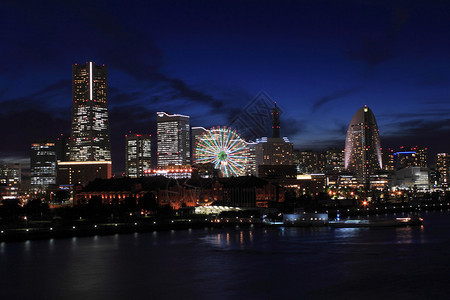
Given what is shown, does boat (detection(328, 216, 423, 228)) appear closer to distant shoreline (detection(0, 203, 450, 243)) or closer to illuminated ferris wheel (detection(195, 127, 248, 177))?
distant shoreline (detection(0, 203, 450, 243))

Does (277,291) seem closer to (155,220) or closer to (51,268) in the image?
(51,268)

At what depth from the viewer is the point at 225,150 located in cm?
11131

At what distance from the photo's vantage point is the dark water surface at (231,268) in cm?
3288

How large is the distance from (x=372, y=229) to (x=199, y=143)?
162ft

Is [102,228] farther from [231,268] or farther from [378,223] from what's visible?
[378,223]

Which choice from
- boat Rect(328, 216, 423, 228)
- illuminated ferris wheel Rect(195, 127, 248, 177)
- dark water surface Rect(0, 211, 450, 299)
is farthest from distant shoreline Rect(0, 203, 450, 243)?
illuminated ferris wheel Rect(195, 127, 248, 177)

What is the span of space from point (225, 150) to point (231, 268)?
70871 mm

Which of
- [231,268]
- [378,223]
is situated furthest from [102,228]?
[378,223]

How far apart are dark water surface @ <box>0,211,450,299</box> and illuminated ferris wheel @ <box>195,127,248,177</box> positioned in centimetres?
4918

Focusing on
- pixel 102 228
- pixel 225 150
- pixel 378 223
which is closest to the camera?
pixel 102 228

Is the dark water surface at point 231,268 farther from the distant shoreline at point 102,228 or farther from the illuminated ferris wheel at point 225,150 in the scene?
the illuminated ferris wheel at point 225,150

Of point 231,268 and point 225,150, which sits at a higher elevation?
point 225,150

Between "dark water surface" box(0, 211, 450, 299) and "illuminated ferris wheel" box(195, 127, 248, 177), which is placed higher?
"illuminated ferris wheel" box(195, 127, 248, 177)

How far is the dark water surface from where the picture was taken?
32875 millimetres
